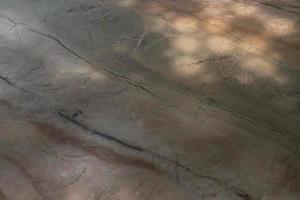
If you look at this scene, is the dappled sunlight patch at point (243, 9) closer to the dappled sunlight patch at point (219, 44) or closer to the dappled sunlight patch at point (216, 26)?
the dappled sunlight patch at point (216, 26)

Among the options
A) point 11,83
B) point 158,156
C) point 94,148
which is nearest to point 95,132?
point 94,148

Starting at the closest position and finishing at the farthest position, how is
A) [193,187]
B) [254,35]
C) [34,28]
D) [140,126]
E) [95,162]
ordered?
[193,187] → [95,162] → [140,126] → [254,35] → [34,28]

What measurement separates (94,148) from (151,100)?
1.29 feet

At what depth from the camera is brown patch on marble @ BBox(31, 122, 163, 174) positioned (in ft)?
5.44

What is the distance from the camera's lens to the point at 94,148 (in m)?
1.73

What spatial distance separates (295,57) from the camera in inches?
87.5

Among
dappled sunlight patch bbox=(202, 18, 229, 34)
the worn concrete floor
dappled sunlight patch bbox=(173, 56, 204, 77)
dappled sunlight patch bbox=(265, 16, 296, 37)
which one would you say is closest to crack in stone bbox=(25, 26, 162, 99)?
the worn concrete floor

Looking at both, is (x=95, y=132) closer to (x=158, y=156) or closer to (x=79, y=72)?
(x=158, y=156)

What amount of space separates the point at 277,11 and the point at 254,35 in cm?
34

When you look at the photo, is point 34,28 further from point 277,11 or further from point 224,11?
point 277,11

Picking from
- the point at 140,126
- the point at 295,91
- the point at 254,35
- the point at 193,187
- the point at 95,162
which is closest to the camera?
the point at 193,187

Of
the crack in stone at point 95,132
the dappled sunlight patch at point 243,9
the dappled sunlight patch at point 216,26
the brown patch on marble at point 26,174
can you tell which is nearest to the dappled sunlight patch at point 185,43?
the dappled sunlight patch at point 216,26

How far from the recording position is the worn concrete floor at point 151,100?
5.22 ft

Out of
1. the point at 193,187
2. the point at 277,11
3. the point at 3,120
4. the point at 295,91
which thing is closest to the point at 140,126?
the point at 193,187
